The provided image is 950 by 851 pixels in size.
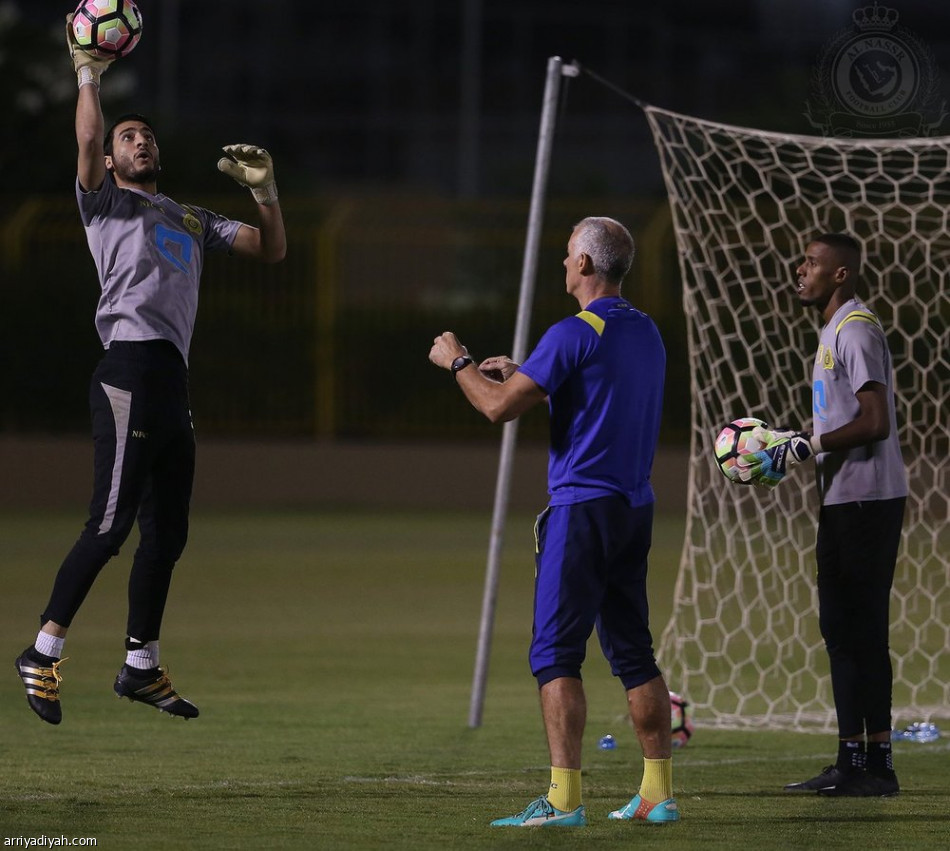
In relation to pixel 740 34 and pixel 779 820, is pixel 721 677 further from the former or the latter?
pixel 740 34

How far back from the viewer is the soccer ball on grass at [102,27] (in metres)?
6.39

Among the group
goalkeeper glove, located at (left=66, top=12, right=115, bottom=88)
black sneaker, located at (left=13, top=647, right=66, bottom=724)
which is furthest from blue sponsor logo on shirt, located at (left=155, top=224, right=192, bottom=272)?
black sneaker, located at (left=13, top=647, right=66, bottom=724)

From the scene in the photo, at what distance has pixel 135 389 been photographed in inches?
255

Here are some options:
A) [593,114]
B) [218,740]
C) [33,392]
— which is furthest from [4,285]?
[593,114]

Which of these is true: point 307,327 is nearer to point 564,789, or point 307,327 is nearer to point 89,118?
point 89,118

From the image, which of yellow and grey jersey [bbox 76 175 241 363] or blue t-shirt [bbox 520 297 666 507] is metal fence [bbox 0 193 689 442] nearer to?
yellow and grey jersey [bbox 76 175 241 363]

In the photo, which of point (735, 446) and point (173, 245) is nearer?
point (173, 245)

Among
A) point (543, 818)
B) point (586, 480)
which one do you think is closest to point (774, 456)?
point (586, 480)

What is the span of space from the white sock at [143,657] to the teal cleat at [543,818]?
5.05 ft

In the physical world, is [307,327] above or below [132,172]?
below

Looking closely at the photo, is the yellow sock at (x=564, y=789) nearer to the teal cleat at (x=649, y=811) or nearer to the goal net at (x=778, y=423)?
the teal cleat at (x=649, y=811)

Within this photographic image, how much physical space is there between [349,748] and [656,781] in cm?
209

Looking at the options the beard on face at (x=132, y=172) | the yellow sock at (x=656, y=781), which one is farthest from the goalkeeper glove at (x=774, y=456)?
the beard on face at (x=132, y=172)

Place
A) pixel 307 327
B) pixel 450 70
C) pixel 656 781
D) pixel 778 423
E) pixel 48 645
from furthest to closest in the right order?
pixel 450 70, pixel 307 327, pixel 778 423, pixel 48 645, pixel 656 781
